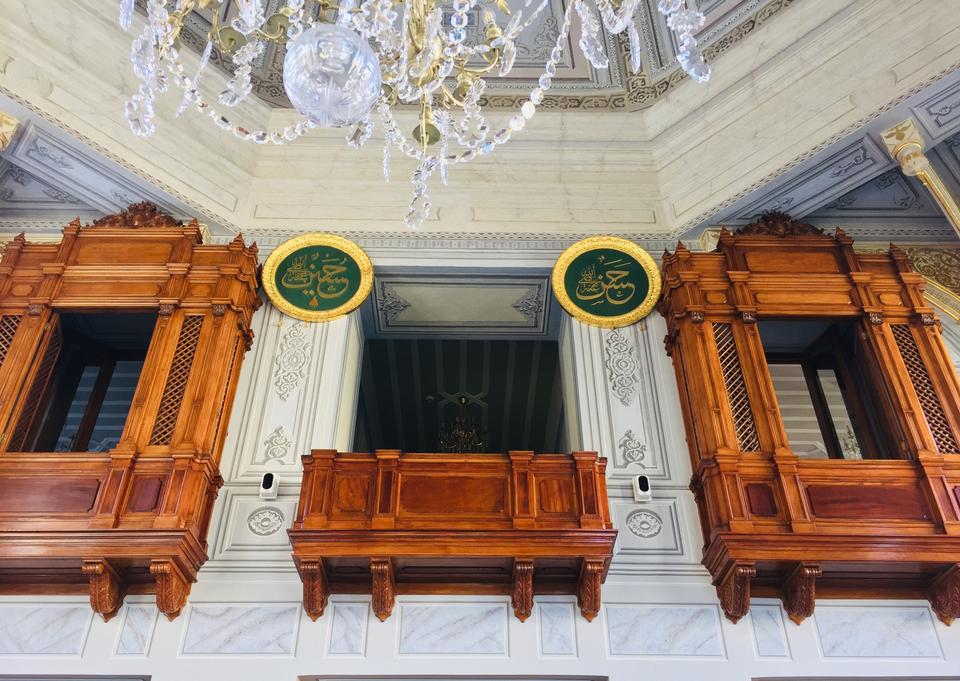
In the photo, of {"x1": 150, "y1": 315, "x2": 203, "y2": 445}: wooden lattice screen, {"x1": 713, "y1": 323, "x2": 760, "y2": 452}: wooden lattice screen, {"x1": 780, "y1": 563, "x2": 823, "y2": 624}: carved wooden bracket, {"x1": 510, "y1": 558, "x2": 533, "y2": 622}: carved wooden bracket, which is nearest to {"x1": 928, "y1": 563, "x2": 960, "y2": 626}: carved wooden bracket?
{"x1": 780, "y1": 563, "x2": 823, "y2": 624}: carved wooden bracket

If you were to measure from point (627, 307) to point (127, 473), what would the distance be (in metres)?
3.23

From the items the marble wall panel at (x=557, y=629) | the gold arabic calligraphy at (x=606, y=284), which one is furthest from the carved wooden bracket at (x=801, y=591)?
the gold arabic calligraphy at (x=606, y=284)

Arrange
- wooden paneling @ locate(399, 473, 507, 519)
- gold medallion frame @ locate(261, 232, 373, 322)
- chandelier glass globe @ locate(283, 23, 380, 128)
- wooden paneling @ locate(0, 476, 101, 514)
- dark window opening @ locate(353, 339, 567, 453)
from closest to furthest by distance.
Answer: chandelier glass globe @ locate(283, 23, 380, 128) < wooden paneling @ locate(0, 476, 101, 514) < wooden paneling @ locate(399, 473, 507, 519) < gold medallion frame @ locate(261, 232, 373, 322) < dark window opening @ locate(353, 339, 567, 453)

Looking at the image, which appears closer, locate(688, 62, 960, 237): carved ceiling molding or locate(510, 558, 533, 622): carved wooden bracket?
locate(510, 558, 533, 622): carved wooden bracket

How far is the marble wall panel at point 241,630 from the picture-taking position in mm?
4020

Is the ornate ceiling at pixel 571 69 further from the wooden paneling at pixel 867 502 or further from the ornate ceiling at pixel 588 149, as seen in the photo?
the wooden paneling at pixel 867 502

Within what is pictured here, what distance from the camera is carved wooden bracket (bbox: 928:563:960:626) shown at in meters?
4.04

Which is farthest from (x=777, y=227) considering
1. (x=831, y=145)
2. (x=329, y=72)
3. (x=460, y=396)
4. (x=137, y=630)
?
(x=137, y=630)

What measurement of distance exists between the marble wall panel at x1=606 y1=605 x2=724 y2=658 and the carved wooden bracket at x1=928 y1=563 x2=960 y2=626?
1109 mm

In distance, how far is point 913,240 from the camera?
18.9ft

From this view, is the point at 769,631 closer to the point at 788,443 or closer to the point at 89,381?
the point at 788,443

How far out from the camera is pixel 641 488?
15.3 feet

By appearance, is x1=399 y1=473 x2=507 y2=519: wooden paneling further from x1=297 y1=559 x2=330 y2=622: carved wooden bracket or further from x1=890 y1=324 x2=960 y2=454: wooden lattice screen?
x1=890 y1=324 x2=960 y2=454: wooden lattice screen

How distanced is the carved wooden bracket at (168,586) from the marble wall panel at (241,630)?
118mm
